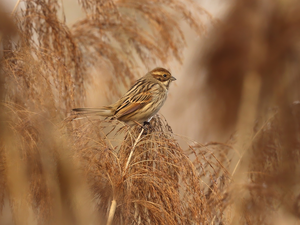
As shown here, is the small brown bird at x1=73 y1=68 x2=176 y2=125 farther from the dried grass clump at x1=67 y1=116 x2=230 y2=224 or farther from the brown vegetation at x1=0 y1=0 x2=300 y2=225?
the dried grass clump at x1=67 y1=116 x2=230 y2=224

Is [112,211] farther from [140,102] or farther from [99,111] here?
[140,102]

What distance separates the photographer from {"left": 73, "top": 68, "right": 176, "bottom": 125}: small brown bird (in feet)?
17.7

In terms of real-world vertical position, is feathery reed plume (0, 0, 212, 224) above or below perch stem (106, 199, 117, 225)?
above

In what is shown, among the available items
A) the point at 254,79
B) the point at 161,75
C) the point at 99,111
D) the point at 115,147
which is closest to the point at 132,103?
the point at 99,111

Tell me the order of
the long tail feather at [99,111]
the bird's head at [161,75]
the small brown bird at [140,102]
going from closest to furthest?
the long tail feather at [99,111], the small brown bird at [140,102], the bird's head at [161,75]

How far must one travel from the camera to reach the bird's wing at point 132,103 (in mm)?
5402

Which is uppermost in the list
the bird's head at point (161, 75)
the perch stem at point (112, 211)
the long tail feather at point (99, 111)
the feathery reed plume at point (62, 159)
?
the bird's head at point (161, 75)

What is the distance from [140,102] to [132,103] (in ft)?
0.37

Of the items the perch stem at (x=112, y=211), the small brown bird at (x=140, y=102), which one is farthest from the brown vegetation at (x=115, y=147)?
the small brown bird at (x=140, y=102)

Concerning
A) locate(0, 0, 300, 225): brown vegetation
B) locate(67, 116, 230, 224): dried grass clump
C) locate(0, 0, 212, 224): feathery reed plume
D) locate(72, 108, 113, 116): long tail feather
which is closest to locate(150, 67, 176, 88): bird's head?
locate(0, 0, 300, 225): brown vegetation

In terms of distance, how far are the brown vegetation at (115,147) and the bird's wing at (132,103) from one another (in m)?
0.39

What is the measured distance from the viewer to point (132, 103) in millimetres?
5473

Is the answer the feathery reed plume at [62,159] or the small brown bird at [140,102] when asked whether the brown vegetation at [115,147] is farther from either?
the small brown bird at [140,102]

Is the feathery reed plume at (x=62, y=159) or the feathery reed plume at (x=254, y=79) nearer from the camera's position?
the feathery reed plume at (x=62, y=159)
